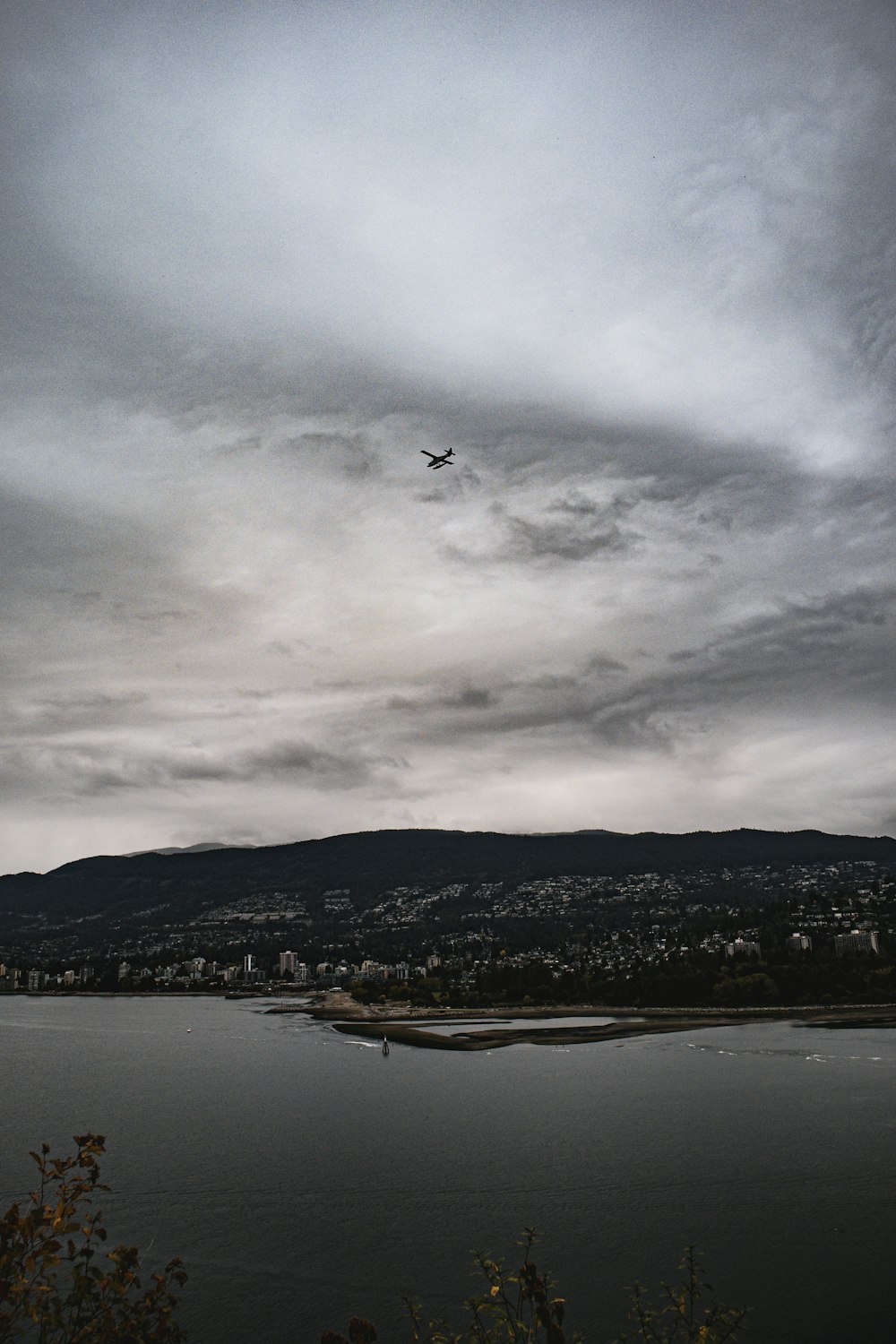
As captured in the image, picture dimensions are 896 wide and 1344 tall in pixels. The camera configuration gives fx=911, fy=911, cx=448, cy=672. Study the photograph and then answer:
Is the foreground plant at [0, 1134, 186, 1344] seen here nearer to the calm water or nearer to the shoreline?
the calm water

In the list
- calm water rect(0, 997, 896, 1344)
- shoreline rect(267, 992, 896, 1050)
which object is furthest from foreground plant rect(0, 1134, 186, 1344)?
shoreline rect(267, 992, 896, 1050)

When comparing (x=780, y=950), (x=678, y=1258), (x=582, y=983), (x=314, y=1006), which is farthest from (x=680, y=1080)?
(x=314, y=1006)

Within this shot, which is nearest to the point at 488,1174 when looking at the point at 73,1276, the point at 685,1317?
the point at 685,1317

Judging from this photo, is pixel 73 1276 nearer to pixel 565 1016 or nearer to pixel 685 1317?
pixel 685 1317

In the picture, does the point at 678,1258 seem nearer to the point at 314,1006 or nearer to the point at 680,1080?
the point at 680,1080

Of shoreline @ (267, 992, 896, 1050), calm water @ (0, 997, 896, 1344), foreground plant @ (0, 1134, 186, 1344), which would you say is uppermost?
foreground plant @ (0, 1134, 186, 1344)

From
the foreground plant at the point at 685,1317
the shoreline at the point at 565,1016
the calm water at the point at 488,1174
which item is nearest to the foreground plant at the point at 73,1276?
the foreground plant at the point at 685,1317
